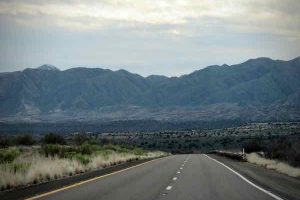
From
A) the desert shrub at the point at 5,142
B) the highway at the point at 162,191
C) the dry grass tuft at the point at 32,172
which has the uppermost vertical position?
the desert shrub at the point at 5,142

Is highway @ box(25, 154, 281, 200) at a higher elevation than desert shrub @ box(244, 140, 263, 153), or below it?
below

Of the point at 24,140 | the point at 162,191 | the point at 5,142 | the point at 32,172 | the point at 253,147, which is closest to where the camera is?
the point at 162,191

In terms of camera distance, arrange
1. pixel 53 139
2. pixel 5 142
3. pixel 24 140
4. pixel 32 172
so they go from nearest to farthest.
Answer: pixel 32 172, pixel 5 142, pixel 24 140, pixel 53 139

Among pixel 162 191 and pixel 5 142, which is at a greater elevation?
pixel 5 142

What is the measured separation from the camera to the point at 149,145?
4670 inches

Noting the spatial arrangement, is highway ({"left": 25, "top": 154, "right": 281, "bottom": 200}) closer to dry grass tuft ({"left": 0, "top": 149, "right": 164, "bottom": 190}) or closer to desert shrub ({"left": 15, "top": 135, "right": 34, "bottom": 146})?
dry grass tuft ({"left": 0, "top": 149, "right": 164, "bottom": 190})

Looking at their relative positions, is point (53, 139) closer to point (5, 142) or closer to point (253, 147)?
point (5, 142)

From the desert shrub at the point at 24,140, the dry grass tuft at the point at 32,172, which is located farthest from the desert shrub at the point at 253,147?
the dry grass tuft at the point at 32,172

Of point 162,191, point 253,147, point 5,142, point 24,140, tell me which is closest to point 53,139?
point 24,140

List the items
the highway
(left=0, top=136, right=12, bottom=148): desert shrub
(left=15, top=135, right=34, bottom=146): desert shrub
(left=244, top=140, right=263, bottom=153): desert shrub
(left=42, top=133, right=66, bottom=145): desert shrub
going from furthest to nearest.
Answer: (left=244, top=140, right=263, bottom=153): desert shrub < (left=42, top=133, right=66, bottom=145): desert shrub < (left=15, top=135, right=34, bottom=146): desert shrub < (left=0, top=136, right=12, bottom=148): desert shrub < the highway

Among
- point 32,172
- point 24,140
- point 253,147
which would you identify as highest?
point 24,140

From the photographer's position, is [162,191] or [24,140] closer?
[162,191]

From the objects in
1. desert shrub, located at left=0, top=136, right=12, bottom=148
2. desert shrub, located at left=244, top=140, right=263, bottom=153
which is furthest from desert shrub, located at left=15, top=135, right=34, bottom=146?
desert shrub, located at left=244, top=140, right=263, bottom=153

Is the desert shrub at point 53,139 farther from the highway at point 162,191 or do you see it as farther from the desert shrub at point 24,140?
the highway at point 162,191
